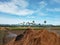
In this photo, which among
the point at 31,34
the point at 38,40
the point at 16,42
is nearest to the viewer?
the point at 38,40

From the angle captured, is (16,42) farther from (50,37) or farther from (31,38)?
(50,37)

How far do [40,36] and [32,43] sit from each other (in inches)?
24.9

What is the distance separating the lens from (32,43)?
10578mm

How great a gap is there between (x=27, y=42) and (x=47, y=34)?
4.30 feet

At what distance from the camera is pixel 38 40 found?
34.0 feet

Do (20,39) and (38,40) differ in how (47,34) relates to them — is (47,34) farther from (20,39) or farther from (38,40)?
(20,39)

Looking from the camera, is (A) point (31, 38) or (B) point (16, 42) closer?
(A) point (31, 38)

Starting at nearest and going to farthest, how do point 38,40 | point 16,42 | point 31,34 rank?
point 38,40 < point 31,34 < point 16,42

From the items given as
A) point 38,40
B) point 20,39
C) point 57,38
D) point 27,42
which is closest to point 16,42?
point 20,39

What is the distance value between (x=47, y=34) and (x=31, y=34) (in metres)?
1.06

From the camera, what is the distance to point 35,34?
430 inches

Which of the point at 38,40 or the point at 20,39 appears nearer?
the point at 38,40

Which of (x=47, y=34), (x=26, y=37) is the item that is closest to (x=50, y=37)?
(x=47, y=34)

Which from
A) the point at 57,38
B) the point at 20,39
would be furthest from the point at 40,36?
the point at 20,39
